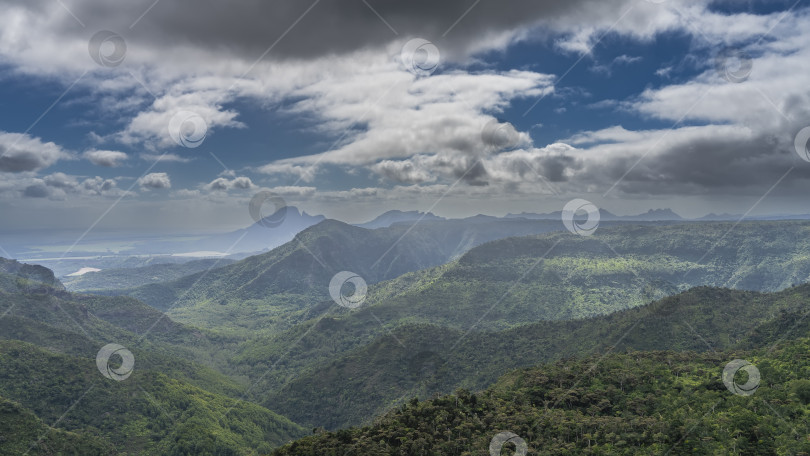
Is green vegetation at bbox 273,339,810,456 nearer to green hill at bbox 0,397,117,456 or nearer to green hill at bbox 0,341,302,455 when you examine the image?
green hill at bbox 0,397,117,456

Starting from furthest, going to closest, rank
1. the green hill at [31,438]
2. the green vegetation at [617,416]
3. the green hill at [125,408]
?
1. the green hill at [125,408]
2. the green hill at [31,438]
3. the green vegetation at [617,416]

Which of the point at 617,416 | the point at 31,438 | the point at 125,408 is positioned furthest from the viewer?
the point at 125,408

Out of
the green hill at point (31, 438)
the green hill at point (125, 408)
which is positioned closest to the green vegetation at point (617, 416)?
the green hill at point (31, 438)

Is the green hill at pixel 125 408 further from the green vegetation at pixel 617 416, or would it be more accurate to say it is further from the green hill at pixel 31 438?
the green vegetation at pixel 617 416

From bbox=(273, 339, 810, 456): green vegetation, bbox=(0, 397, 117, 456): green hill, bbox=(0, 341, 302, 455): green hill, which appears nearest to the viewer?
bbox=(273, 339, 810, 456): green vegetation

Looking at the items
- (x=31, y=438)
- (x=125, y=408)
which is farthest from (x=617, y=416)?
(x=125, y=408)

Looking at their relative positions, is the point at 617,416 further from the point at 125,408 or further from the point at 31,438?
the point at 125,408

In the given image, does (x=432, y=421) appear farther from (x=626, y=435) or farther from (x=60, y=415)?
(x=60, y=415)

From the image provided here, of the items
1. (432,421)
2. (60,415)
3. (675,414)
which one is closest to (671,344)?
(675,414)

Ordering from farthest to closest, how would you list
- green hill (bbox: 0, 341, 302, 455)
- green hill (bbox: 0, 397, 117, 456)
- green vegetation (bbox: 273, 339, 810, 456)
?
green hill (bbox: 0, 341, 302, 455), green hill (bbox: 0, 397, 117, 456), green vegetation (bbox: 273, 339, 810, 456)

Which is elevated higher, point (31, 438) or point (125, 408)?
point (125, 408)

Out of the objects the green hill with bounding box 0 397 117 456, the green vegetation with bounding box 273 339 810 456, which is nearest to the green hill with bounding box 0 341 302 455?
the green hill with bounding box 0 397 117 456
